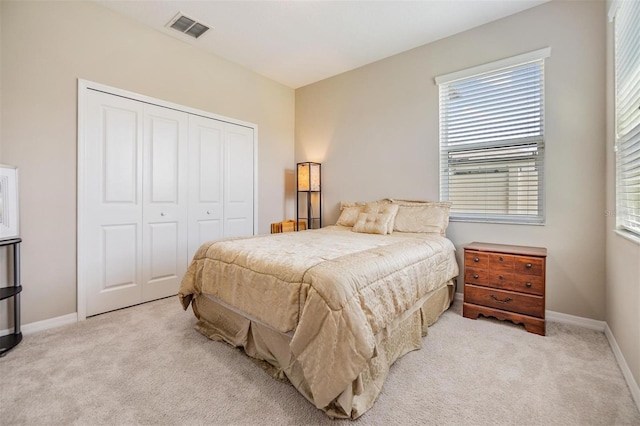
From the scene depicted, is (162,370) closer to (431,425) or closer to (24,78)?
(431,425)

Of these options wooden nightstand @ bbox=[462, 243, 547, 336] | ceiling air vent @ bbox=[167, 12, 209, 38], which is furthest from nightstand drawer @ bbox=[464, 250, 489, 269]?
ceiling air vent @ bbox=[167, 12, 209, 38]

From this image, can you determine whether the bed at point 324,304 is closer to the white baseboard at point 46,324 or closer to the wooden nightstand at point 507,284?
the wooden nightstand at point 507,284

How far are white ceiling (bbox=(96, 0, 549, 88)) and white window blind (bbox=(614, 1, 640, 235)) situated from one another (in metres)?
1.00

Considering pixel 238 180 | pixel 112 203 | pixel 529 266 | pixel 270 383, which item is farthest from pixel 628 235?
pixel 112 203

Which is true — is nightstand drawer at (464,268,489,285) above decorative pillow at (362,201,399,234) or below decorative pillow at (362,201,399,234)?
below

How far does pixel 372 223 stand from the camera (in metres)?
3.08

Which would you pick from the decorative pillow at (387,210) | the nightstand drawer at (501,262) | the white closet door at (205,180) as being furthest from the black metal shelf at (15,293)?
the nightstand drawer at (501,262)

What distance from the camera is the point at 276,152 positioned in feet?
14.2

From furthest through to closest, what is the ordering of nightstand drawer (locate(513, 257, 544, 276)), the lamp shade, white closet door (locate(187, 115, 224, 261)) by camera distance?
the lamp shade
white closet door (locate(187, 115, 224, 261))
nightstand drawer (locate(513, 257, 544, 276))

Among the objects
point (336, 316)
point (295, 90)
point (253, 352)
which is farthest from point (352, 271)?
point (295, 90)

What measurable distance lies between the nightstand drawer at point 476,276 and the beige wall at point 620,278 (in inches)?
30.9

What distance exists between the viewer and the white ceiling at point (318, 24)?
2607 millimetres

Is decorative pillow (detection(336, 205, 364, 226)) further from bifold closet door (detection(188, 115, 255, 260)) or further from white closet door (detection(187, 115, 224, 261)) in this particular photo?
white closet door (detection(187, 115, 224, 261))

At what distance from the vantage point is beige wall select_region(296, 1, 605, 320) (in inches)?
92.7
